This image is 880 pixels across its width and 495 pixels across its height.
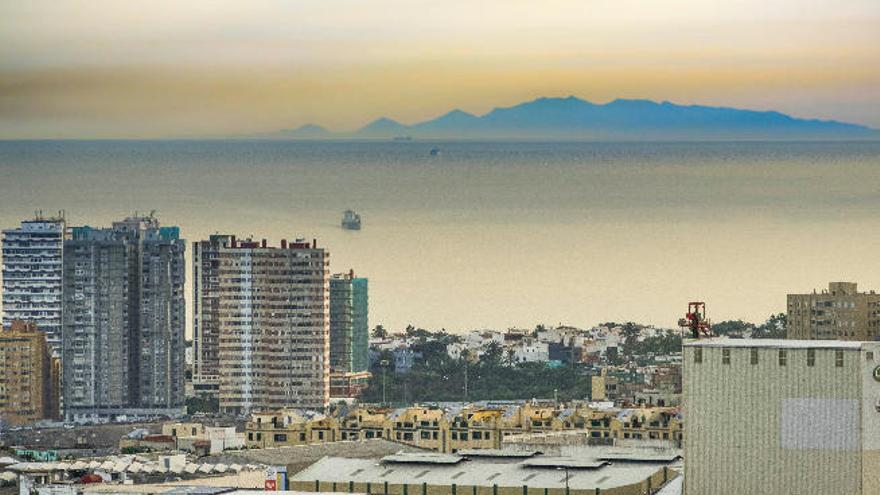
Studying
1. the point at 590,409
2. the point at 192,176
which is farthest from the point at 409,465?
the point at 192,176

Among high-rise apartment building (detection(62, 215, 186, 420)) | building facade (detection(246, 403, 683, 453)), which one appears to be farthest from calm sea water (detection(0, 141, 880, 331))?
building facade (detection(246, 403, 683, 453))

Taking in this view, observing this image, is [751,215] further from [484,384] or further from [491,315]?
[484,384]

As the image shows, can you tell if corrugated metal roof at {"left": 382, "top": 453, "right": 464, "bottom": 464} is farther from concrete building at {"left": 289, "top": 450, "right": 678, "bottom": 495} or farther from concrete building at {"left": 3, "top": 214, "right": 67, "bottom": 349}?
concrete building at {"left": 3, "top": 214, "right": 67, "bottom": 349}

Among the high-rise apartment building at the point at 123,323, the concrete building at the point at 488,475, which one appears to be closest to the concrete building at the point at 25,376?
the high-rise apartment building at the point at 123,323

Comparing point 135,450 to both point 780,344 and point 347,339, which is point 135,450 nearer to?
point 780,344

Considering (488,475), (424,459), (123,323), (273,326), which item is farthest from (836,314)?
(488,475)

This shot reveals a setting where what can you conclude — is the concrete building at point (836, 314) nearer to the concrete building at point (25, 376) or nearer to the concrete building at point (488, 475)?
the concrete building at point (25, 376)
